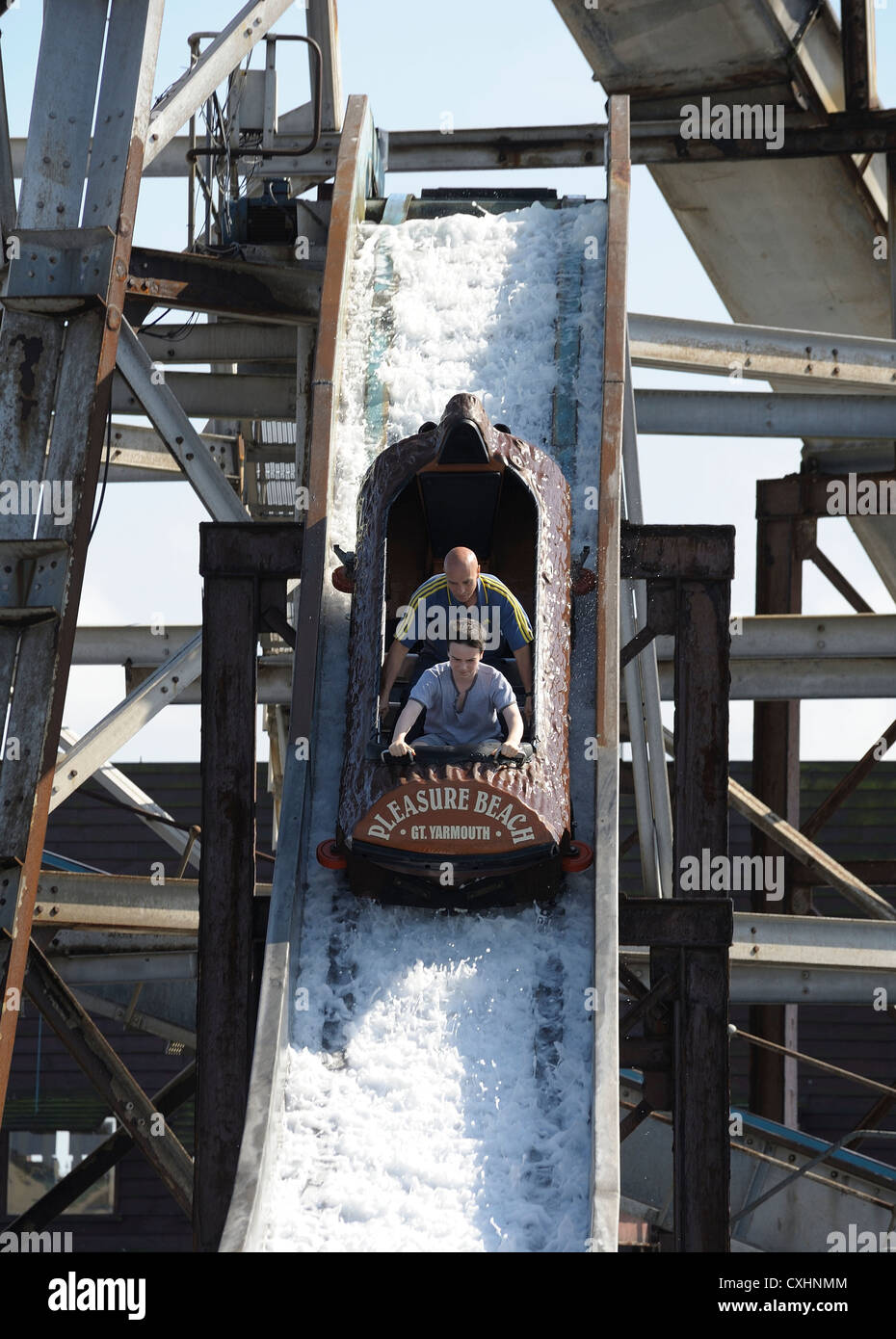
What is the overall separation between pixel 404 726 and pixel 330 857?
0.62 meters

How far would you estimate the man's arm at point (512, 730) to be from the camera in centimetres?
695

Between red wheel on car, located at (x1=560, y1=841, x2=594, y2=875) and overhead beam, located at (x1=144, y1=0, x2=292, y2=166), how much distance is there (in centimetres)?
336

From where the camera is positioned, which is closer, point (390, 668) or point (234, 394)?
point (390, 668)

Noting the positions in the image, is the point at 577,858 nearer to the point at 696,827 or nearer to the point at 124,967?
the point at 696,827

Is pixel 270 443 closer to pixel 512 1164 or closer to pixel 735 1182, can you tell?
pixel 735 1182

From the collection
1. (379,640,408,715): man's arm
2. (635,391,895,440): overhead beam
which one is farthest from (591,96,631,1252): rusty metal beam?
(635,391,895,440): overhead beam

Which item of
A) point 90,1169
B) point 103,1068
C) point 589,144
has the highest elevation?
point 589,144

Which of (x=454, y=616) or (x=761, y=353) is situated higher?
(x=761, y=353)

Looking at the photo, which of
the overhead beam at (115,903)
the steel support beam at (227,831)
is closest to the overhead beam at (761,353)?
the steel support beam at (227,831)

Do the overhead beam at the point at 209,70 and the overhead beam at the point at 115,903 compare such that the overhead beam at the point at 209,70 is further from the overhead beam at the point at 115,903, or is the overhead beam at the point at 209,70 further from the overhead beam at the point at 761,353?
the overhead beam at the point at 115,903

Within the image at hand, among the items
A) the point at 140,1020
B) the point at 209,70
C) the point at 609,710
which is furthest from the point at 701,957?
the point at 209,70

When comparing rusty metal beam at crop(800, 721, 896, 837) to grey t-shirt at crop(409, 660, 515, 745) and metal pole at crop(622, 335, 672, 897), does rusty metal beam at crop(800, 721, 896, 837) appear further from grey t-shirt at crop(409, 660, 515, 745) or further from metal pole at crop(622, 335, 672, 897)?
grey t-shirt at crop(409, 660, 515, 745)

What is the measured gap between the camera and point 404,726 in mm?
7098

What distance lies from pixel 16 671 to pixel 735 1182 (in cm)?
574
